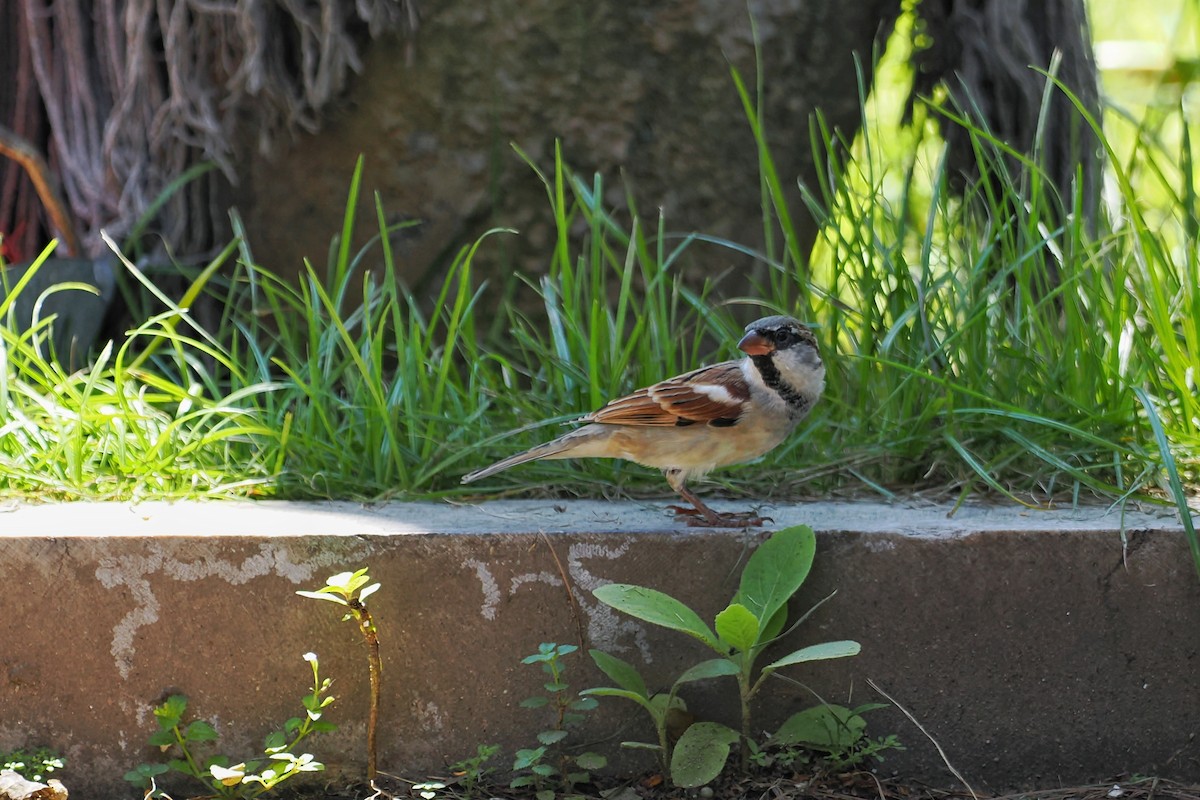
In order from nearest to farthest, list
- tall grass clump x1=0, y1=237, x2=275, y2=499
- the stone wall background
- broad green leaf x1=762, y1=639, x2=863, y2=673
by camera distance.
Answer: broad green leaf x1=762, y1=639, x2=863, y2=673 → tall grass clump x1=0, y1=237, x2=275, y2=499 → the stone wall background

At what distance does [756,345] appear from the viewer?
2773mm

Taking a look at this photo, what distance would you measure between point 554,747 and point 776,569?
1.91 ft

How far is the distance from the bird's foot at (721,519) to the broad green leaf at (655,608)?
324 millimetres

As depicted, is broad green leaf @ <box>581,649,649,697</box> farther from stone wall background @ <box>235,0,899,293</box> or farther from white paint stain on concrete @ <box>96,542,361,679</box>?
stone wall background @ <box>235,0,899,293</box>

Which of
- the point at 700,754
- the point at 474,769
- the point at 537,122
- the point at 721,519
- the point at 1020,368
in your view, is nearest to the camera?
the point at 700,754

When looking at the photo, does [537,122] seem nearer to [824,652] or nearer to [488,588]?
[488,588]

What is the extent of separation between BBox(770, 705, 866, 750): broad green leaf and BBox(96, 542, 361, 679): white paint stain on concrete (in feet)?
2.96

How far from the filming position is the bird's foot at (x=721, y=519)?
2578mm

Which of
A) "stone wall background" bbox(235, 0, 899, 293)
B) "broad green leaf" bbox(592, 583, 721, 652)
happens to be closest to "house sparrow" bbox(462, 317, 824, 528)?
"broad green leaf" bbox(592, 583, 721, 652)

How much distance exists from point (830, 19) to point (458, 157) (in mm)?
1408

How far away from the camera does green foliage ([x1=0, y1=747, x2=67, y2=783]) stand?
247 centimetres

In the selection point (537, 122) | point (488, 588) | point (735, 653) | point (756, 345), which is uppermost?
point (537, 122)

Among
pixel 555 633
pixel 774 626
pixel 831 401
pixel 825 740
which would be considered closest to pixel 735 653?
pixel 774 626

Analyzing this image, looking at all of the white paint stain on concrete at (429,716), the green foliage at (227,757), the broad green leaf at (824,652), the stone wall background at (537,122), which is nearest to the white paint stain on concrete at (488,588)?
the white paint stain on concrete at (429,716)
